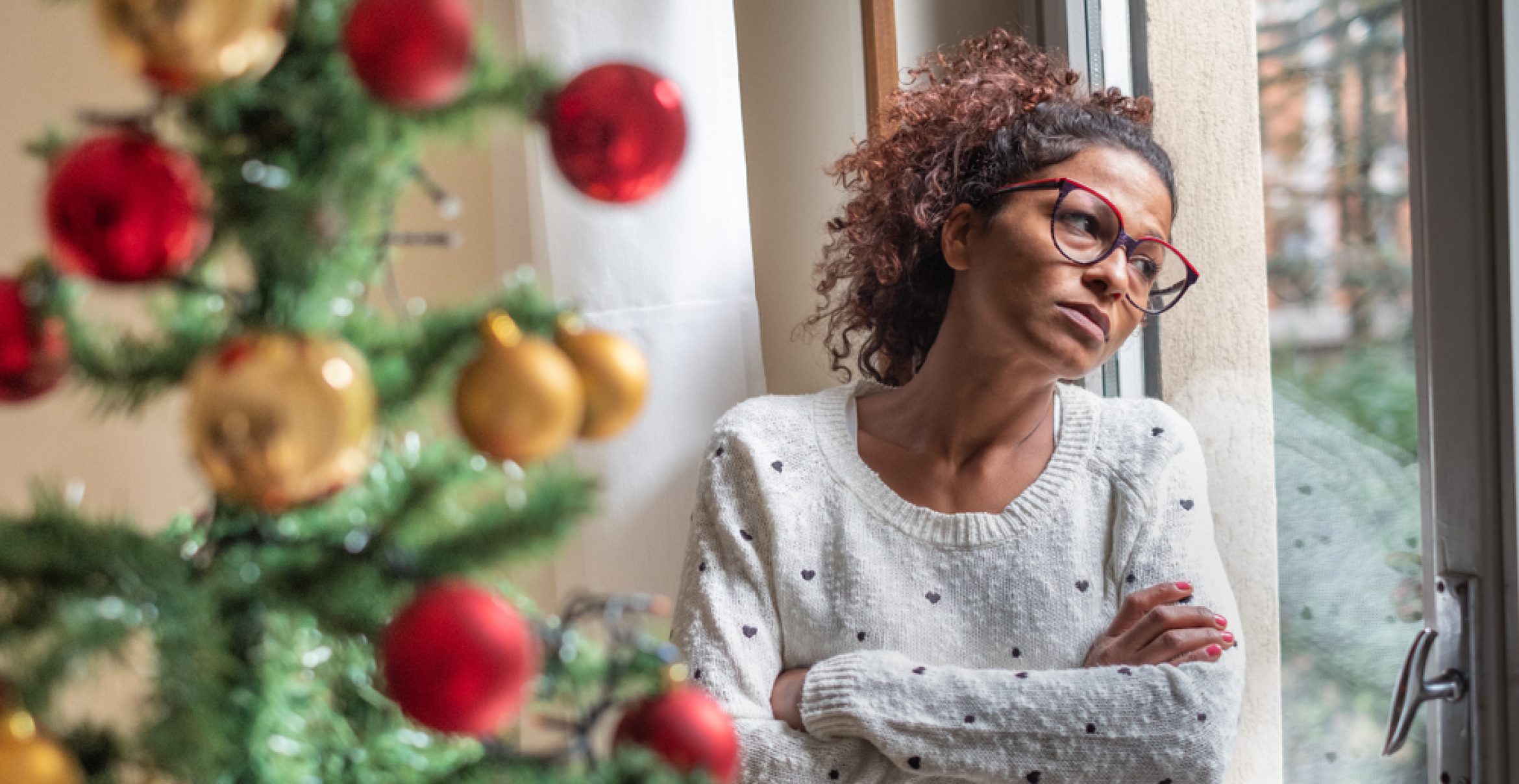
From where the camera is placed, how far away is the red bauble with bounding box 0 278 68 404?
43cm

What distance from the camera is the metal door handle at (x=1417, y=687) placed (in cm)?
122

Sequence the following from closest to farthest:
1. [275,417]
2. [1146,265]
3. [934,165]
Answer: [275,417] → [1146,265] → [934,165]

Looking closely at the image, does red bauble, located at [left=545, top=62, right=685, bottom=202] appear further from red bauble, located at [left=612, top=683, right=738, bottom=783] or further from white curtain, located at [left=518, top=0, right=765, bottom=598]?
white curtain, located at [left=518, top=0, right=765, bottom=598]

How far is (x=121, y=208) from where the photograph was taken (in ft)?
1.26

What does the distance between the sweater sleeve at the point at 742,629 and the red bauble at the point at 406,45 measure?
0.94m

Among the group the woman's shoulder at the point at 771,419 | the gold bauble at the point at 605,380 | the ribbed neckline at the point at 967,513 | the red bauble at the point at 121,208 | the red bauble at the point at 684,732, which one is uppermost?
the red bauble at the point at 121,208

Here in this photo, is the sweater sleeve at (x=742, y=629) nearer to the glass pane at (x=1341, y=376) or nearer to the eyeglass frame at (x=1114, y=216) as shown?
the eyeglass frame at (x=1114, y=216)

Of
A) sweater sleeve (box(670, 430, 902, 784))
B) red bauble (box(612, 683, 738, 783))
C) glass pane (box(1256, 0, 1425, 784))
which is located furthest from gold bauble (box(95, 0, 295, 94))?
glass pane (box(1256, 0, 1425, 784))

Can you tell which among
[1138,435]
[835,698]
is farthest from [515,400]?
[1138,435]

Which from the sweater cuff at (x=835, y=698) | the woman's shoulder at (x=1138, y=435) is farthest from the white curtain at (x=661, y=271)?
the woman's shoulder at (x=1138, y=435)

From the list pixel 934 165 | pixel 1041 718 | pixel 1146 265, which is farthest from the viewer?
pixel 934 165

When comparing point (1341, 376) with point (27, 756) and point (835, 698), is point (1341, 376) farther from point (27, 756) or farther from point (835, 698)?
point (27, 756)

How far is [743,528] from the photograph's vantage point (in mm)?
1367

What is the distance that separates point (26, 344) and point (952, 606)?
3.46ft
